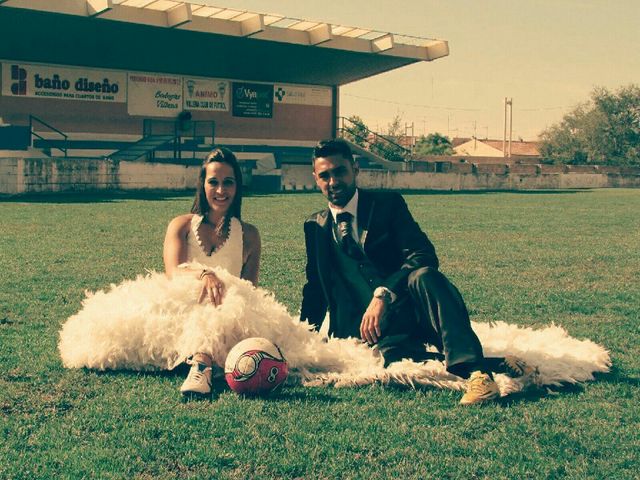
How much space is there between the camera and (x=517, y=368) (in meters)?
5.29

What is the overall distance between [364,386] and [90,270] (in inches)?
275

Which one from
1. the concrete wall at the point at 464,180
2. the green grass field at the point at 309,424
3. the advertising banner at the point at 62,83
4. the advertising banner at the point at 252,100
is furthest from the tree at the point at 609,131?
the green grass field at the point at 309,424

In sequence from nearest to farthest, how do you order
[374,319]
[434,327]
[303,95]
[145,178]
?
[434,327] < [374,319] < [145,178] < [303,95]

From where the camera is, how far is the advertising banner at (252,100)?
5144 centimetres

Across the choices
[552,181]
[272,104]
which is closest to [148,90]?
[272,104]

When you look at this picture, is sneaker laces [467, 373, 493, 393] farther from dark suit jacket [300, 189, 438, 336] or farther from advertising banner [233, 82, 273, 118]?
advertising banner [233, 82, 273, 118]

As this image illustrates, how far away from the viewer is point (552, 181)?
5722 cm

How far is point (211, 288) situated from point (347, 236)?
90 cm

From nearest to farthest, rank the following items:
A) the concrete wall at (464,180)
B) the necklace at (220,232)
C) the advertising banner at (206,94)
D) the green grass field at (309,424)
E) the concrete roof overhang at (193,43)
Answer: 1. the green grass field at (309,424)
2. the necklace at (220,232)
3. the concrete roof overhang at (193,43)
4. the concrete wall at (464,180)
5. the advertising banner at (206,94)

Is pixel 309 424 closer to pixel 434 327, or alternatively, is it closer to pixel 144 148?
pixel 434 327

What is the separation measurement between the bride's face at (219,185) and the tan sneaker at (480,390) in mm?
2121

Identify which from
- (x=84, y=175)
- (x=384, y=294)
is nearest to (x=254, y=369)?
(x=384, y=294)

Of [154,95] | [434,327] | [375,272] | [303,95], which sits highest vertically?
[303,95]

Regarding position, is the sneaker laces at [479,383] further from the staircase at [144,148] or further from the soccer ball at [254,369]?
the staircase at [144,148]
